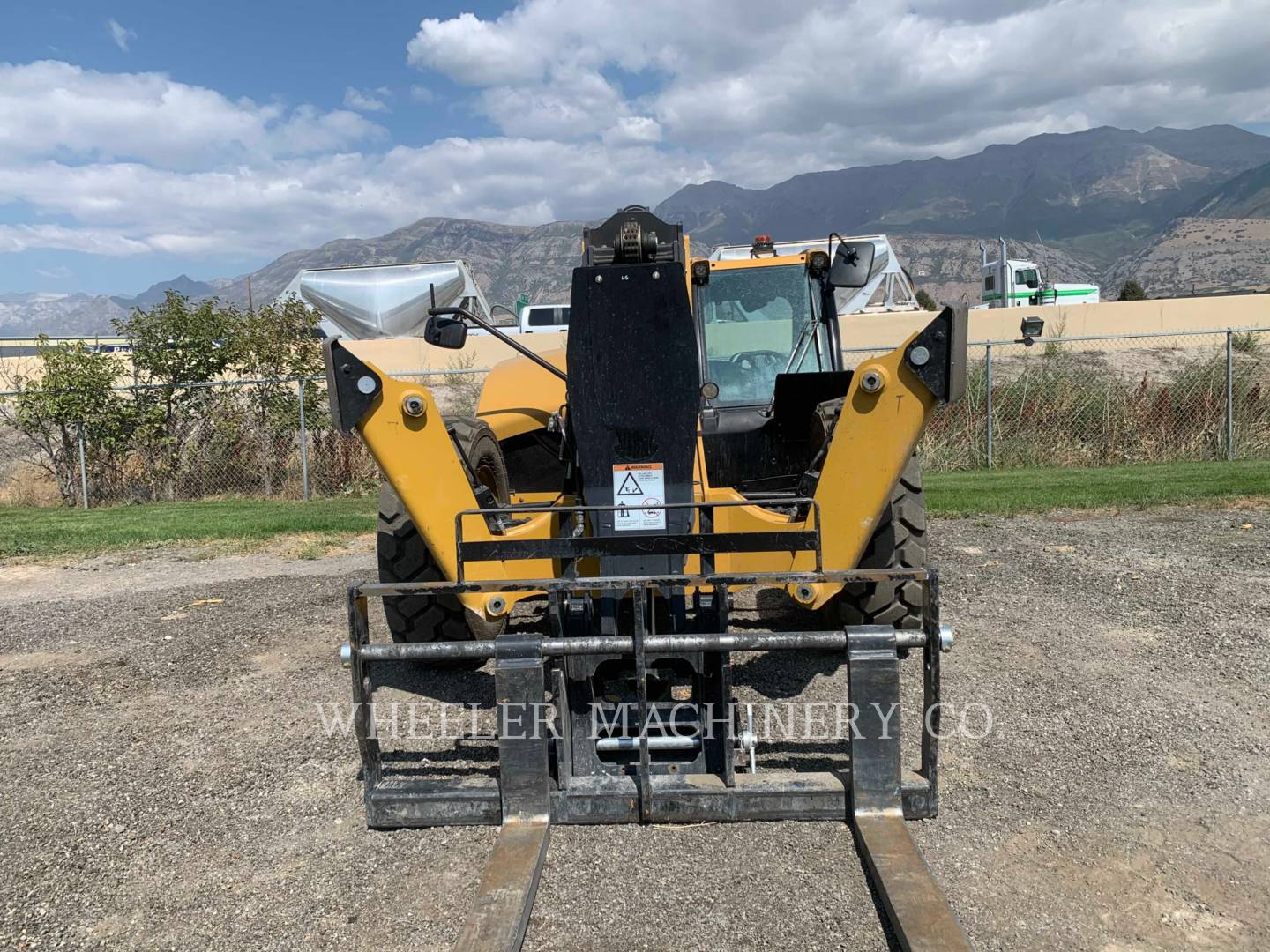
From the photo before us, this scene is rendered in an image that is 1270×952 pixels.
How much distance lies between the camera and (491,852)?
3.31m

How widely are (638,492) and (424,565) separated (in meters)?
1.66

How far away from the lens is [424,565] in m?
5.23

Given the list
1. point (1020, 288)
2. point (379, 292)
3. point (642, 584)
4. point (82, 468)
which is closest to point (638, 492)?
point (642, 584)

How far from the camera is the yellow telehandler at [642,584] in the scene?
3.42 metres

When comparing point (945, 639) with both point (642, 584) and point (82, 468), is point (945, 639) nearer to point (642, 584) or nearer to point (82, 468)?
point (642, 584)

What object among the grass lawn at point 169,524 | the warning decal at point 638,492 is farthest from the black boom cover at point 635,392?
the grass lawn at point 169,524

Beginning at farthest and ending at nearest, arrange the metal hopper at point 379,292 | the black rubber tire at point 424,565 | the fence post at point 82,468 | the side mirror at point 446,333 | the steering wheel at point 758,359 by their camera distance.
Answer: the metal hopper at point 379,292, the fence post at point 82,468, the steering wheel at point 758,359, the black rubber tire at point 424,565, the side mirror at point 446,333

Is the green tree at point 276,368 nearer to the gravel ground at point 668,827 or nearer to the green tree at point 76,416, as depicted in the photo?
the green tree at point 76,416

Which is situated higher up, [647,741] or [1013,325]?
[1013,325]

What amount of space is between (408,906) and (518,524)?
2.14 metres

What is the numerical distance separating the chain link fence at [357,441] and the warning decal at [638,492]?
1083 centimetres

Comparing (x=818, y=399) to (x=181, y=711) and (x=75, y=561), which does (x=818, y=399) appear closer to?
(x=181, y=711)

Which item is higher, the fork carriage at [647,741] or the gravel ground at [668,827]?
the fork carriage at [647,741]

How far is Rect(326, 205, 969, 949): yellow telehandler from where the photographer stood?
3.42 meters
